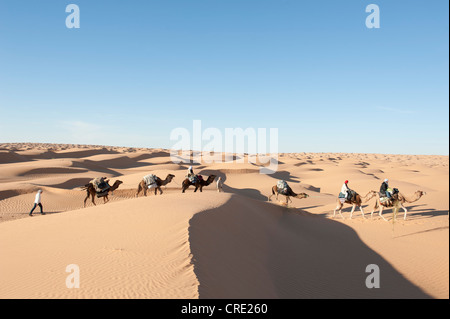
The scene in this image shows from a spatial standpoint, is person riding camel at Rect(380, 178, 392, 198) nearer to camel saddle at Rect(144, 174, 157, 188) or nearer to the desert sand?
the desert sand

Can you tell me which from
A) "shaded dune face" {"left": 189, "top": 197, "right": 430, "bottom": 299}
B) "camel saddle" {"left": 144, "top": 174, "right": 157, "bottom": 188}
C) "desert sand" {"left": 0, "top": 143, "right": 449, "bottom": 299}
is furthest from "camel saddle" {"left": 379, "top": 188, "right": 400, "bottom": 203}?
"camel saddle" {"left": 144, "top": 174, "right": 157, "bottom": 188}


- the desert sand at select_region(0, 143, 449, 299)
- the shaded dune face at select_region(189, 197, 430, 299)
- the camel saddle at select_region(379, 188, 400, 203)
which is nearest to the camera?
the desert sand at select_region(0, 143, 449, 299)

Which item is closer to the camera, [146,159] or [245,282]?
[245,282]

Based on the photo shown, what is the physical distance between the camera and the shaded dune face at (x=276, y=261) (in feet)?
19.0

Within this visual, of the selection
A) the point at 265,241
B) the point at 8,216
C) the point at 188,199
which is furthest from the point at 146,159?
the point at 265,241

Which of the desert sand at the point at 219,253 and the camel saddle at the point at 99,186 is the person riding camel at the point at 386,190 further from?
the camel saddle at the point at 99,186

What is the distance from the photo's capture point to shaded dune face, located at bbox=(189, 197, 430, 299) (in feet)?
19.0

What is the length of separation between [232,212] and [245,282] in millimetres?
5003

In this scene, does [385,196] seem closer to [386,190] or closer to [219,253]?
[386,190]

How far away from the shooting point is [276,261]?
806 cm

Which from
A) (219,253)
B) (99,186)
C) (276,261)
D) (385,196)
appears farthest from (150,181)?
(385,196)

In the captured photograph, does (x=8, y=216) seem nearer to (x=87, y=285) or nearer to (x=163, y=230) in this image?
(x=163, y=230)

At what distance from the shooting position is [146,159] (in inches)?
2274
